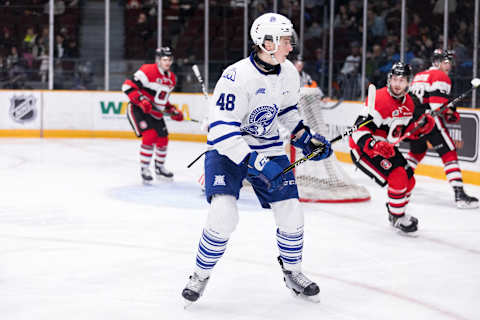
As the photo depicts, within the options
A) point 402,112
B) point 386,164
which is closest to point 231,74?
point 386,164

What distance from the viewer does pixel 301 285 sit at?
304 cm

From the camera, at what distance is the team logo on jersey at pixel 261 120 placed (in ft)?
9.57

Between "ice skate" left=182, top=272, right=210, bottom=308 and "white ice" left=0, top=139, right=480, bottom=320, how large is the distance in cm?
5

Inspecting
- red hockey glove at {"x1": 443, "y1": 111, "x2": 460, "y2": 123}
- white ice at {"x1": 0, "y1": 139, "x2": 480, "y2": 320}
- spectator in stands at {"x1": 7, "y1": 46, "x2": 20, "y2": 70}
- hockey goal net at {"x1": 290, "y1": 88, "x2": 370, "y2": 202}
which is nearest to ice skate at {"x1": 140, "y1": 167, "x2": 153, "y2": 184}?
white ice at {"x1": 0, "y1": 139, "x2": 480, "y2": 320}

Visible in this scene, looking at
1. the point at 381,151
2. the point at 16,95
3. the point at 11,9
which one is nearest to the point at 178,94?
the point at 16,95

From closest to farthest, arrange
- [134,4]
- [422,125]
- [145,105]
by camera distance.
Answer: [422,125], [145,105], [134,4]

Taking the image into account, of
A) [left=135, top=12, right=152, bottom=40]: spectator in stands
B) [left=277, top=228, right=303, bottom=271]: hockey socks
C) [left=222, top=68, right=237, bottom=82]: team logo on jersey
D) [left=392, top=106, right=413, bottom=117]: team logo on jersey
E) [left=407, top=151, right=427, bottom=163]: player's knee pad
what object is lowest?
[left=277, top=228, right=303, bottom=271]: hockey socks

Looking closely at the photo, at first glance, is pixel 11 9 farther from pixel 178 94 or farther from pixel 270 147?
pixel 270 147

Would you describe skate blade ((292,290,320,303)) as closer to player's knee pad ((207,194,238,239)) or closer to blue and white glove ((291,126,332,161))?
player's knee pad ((207,194,238,239))

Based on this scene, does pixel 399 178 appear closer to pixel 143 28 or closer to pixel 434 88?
pixel 434 88

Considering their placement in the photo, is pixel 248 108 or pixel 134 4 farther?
pixel 134 4

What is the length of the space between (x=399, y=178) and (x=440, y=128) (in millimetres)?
1406

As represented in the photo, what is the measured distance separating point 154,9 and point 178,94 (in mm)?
1669

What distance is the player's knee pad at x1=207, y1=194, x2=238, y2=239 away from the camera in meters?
2.84
